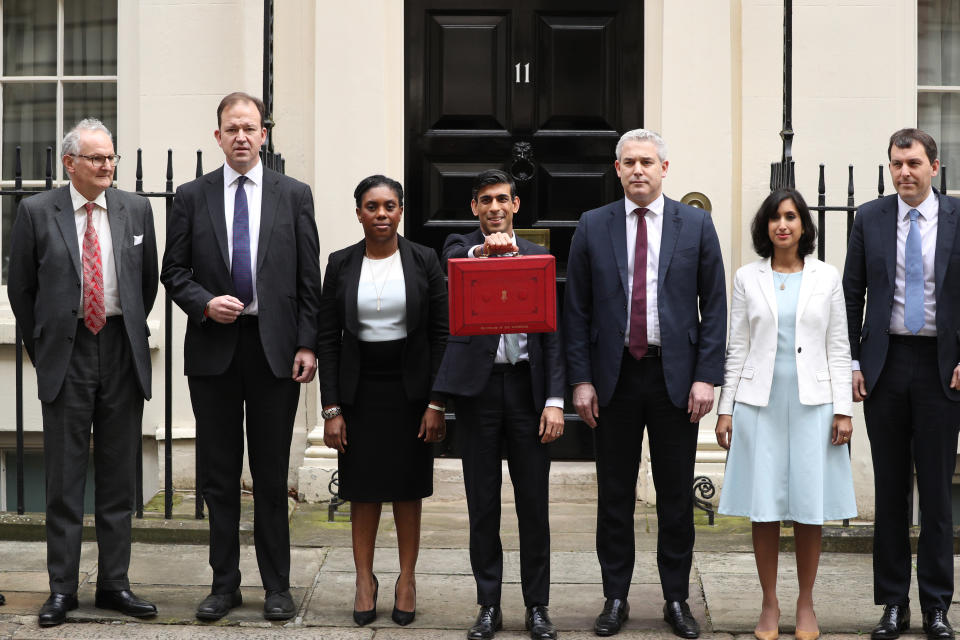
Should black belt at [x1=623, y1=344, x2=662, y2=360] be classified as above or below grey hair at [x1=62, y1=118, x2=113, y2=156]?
below

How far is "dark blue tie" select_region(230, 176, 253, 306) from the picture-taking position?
511cm

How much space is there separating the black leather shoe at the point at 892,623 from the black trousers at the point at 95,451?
3053 millimetres

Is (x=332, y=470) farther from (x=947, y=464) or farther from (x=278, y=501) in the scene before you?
(x=947, y=464)

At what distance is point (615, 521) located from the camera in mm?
5035

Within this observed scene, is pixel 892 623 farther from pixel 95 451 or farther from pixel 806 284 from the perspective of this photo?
pixel 95 451

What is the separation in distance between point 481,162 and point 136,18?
216cm

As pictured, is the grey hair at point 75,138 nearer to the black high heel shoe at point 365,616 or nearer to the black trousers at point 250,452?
the black trousers at point 250,452

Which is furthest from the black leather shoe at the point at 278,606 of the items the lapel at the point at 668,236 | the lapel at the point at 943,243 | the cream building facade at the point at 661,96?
the lapel at the point at 943,243

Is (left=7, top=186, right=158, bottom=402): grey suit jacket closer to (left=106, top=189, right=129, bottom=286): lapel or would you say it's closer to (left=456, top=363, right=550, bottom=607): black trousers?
(left=106, top=189, right=129, bottom=286): lapel

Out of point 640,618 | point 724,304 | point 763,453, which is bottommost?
point 640,618

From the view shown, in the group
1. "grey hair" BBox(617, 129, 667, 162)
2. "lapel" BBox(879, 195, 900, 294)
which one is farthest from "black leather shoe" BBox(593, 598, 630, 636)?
"grey hair" BBox(617, 129, 667, 162)

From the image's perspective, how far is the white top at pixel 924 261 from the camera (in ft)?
16.2

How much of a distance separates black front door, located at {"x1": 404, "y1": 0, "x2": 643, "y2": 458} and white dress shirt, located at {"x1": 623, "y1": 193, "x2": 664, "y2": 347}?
2.10m

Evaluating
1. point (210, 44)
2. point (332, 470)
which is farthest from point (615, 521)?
point (210, 44)
